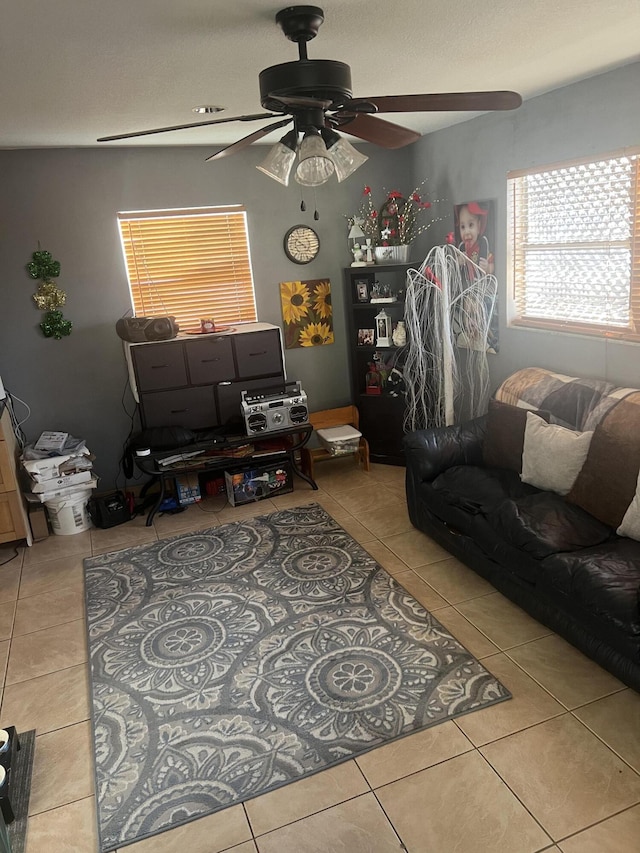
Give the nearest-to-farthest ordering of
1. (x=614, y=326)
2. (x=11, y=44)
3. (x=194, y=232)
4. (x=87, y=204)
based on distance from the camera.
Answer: (x=11, y=44) → (x=614, y=326) → (x=87, y=204) → (x=194, y=232)

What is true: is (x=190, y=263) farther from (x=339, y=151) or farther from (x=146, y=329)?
(x=339, y=151)

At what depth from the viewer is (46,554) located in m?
3.95

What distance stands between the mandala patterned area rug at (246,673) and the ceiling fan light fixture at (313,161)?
6.38 feet

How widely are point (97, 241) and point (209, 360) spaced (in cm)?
112

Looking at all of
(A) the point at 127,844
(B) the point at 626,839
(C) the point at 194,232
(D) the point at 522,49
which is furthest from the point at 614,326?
(A) the point at 127,844

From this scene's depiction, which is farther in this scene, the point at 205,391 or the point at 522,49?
the point at 205,391

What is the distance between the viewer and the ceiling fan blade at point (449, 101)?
1.90 meters

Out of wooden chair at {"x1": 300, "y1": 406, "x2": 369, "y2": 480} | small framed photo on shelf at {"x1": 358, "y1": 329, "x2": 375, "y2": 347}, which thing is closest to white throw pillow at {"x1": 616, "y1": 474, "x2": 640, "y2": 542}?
wooden chair at {"x1": 300, "y1": 406, "x2": 369, "y2": 480}

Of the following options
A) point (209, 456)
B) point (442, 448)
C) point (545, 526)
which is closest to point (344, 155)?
point (545, 526)

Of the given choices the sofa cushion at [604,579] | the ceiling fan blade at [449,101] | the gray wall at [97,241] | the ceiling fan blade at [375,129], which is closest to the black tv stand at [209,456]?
the gray wall at [97,241]

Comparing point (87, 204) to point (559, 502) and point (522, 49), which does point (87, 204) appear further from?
point (559, 502)

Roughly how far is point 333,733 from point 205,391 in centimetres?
265

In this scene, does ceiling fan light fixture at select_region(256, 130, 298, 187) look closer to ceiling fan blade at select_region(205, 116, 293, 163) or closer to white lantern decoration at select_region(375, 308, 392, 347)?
ceiling fan blade at select_region(205, 116, 293, 163)

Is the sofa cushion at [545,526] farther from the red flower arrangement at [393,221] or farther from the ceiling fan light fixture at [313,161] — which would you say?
the red flower arrangement at [393,221]
